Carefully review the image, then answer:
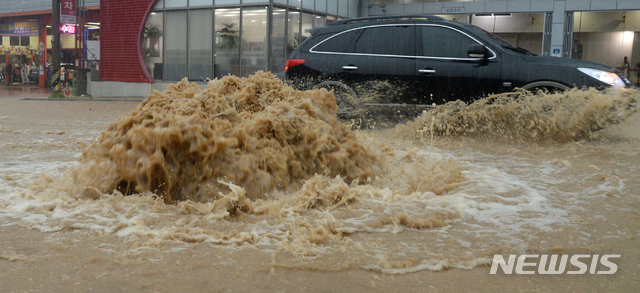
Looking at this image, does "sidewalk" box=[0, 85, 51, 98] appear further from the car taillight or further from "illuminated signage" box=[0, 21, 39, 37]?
the car taillight

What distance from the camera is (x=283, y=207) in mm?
4055

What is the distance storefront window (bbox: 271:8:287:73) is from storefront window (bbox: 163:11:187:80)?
155 inches

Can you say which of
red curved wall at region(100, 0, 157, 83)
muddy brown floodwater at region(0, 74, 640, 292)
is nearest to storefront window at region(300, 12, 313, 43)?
red curved wall at region(100, 0, 157, 83)

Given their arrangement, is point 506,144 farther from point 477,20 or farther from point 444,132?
point 477,20

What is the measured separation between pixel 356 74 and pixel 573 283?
19.8ft

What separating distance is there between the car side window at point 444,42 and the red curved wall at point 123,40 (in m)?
16.2

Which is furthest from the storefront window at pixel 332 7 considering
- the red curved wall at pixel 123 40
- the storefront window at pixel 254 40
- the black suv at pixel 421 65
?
the black suv at pixel 421 65

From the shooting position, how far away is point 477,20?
872 inches

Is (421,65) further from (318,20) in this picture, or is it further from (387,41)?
(318,20)

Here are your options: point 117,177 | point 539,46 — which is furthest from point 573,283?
point 539,46

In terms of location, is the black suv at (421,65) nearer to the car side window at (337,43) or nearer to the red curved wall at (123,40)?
the car side window at (337,43)

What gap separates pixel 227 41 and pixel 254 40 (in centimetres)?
118

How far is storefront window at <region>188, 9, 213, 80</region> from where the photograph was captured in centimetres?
2072

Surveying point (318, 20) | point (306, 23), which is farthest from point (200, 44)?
point (318, 20)
